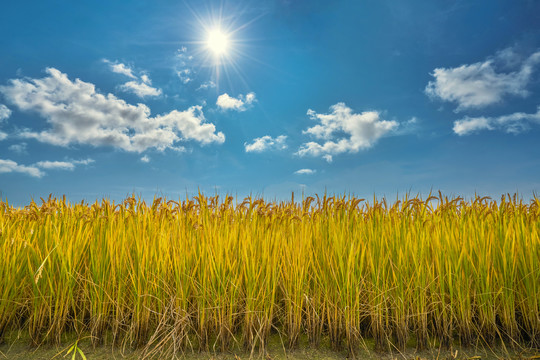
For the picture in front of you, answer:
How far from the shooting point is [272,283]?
2770mm

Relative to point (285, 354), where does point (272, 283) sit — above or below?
above

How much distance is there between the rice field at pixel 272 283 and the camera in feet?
8.71

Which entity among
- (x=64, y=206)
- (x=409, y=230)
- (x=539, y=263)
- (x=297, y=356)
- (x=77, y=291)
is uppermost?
(x=64, y=206)

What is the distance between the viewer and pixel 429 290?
2928 millimetres

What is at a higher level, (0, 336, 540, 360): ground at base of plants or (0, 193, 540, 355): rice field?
(0, 193, 540, 355): rice field

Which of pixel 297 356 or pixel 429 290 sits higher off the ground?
pixel 429 290

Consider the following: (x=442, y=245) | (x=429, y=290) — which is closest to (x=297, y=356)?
(x=429, y=290)

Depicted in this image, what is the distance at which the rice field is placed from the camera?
2.65 meters

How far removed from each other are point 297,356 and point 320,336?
24cm

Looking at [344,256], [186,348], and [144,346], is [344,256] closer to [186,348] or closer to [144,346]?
[186,348]

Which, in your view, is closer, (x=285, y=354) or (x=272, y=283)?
(x=285, y=354)

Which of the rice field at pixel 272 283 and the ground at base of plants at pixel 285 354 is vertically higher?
the rice field at pixel 272 283

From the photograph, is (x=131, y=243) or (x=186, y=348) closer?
(x=186, y=348)

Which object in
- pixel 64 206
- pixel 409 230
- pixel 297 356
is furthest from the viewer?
pixel 64 206
